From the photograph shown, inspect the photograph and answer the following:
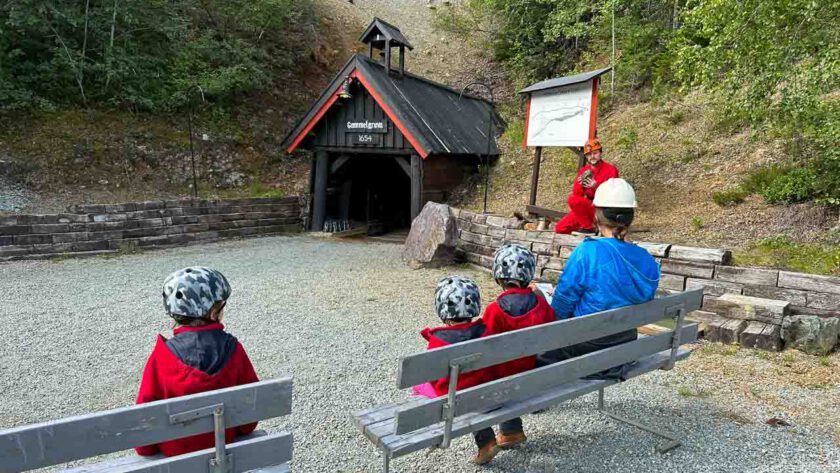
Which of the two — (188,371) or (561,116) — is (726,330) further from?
(188,371)

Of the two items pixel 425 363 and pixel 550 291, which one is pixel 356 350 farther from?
pixel 425 363

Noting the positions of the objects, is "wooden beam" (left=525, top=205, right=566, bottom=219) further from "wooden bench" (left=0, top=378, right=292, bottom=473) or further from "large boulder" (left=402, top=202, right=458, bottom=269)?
"wooden bench" (left=0, top=378, right=292, bottom=473)

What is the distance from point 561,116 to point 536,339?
6963mm

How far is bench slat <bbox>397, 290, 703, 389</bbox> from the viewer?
246cm

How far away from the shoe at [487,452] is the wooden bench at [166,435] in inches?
58.1

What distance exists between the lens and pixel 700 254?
20.6ft

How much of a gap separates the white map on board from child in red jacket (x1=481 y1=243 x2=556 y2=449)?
19.8ft

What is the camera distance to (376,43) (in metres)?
13.1

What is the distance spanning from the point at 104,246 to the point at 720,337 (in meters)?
10.2

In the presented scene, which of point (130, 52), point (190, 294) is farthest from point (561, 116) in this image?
Answer: point (130, 52)

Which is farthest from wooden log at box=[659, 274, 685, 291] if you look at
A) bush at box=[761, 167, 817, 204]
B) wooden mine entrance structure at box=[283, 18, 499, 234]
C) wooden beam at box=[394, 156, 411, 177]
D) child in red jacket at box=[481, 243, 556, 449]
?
wooden beam at box=[394, 156, 411, 177]

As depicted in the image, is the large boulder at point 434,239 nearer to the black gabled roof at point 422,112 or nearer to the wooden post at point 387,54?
the black gabled roof at point 422,112

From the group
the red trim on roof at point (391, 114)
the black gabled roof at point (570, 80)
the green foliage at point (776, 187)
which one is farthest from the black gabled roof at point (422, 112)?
the green foliage at point (776, 187)

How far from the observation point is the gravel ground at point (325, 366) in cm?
355
